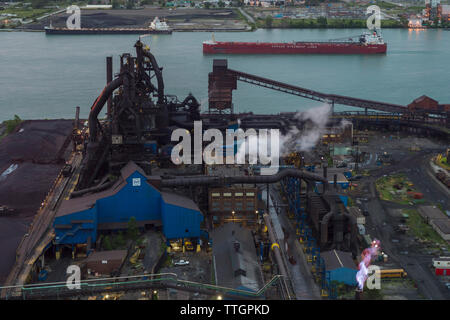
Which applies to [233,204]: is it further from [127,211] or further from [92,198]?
[92,198]

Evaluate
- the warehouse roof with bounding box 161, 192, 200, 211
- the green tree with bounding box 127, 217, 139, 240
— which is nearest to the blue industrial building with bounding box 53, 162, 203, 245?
the warehouse roof with bounding box 161, 192, 200, 211

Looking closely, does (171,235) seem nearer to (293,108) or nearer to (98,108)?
(98,108)

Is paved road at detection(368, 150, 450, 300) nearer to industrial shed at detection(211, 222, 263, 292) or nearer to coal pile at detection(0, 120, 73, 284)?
industrial shed at detection(211, 222, 263, 292)

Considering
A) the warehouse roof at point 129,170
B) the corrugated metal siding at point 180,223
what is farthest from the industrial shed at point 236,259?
the warehouse roof at point 129,170

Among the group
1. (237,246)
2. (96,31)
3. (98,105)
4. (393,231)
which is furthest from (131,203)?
(96,31)

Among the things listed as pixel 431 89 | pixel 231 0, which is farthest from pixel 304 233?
pixel 231 0

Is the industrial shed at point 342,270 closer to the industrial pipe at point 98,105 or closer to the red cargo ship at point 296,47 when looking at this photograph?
the industrial pipe at point 98,105
